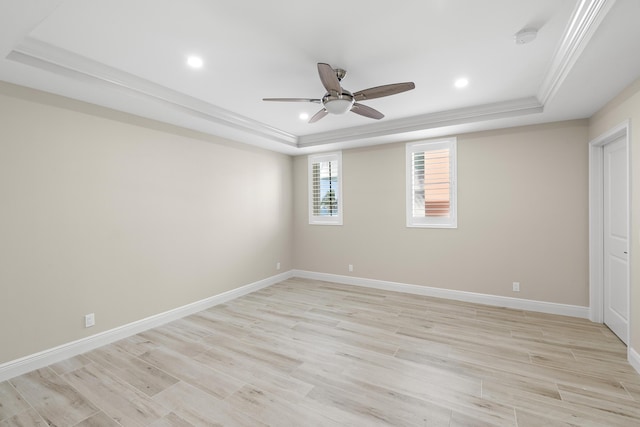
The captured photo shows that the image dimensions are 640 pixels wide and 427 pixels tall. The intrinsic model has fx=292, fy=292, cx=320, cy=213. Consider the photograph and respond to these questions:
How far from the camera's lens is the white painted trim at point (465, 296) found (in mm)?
3783

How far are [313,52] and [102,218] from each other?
9.07 ft

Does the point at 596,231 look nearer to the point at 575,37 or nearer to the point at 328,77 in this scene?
the point at 575,37

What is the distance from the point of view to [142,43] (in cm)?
227

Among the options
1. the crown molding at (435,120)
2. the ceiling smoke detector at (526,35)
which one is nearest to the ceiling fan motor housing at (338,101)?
the ceiling smoke detector at (526,35)

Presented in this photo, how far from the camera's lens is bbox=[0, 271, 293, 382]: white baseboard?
2537mm

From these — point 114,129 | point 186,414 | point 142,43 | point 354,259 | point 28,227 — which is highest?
point 142,43

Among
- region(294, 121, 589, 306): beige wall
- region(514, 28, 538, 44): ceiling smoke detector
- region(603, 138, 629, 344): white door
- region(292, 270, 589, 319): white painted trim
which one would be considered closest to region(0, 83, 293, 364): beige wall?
region(292, 270, 589, 319): white painted trim

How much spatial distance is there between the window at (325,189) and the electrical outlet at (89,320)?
145 inches

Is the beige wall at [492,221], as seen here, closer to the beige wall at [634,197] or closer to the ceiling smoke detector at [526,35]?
the beige wall at [634,197]

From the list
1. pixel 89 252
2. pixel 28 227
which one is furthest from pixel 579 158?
pixel 28 227

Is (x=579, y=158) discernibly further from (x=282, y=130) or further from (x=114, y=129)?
(x=114, y=129)

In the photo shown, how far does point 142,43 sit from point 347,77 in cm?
177

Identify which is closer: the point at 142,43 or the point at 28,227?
the point at 142,43

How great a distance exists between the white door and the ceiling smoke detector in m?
1.79
